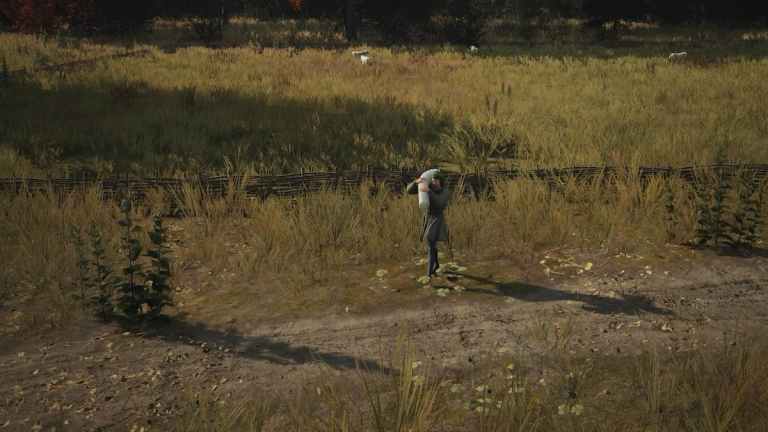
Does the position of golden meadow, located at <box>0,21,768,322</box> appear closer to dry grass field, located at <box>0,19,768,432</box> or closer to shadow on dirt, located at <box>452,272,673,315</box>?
dry grass field, located at <box>0,19,768,432</box>

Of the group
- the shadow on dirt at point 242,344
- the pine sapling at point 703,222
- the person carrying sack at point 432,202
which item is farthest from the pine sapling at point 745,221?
the shadow on dirt at point 242,344

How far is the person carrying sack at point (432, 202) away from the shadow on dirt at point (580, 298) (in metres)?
0.69

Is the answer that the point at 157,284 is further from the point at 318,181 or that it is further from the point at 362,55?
the point at 362,55

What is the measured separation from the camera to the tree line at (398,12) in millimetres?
33438

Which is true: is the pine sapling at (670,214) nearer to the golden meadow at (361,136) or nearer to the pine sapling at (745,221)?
the golden meadow at (361,136)

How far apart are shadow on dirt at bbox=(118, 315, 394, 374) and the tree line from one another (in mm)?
30555

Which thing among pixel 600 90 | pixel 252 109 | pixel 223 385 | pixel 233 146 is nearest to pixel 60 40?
pixel 252 109

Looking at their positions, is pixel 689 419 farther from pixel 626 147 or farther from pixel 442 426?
pixel 626 147

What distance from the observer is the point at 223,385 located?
5.15m

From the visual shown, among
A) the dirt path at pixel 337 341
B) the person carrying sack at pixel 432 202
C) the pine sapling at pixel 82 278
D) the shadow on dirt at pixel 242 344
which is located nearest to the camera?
the dirt path at pixel 337 341

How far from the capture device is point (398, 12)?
35656mm

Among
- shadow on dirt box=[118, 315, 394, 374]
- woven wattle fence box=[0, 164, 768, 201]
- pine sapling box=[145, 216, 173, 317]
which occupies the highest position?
woven wattle fence box=[0, 164, 768, 201]

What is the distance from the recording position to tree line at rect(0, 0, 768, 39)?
33.4 meters

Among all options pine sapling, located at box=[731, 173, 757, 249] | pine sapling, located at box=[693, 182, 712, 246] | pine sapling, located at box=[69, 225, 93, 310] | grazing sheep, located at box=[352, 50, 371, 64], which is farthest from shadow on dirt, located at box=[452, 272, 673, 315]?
→ grazing sheep, located at box=[352, 50, 371, 64]
